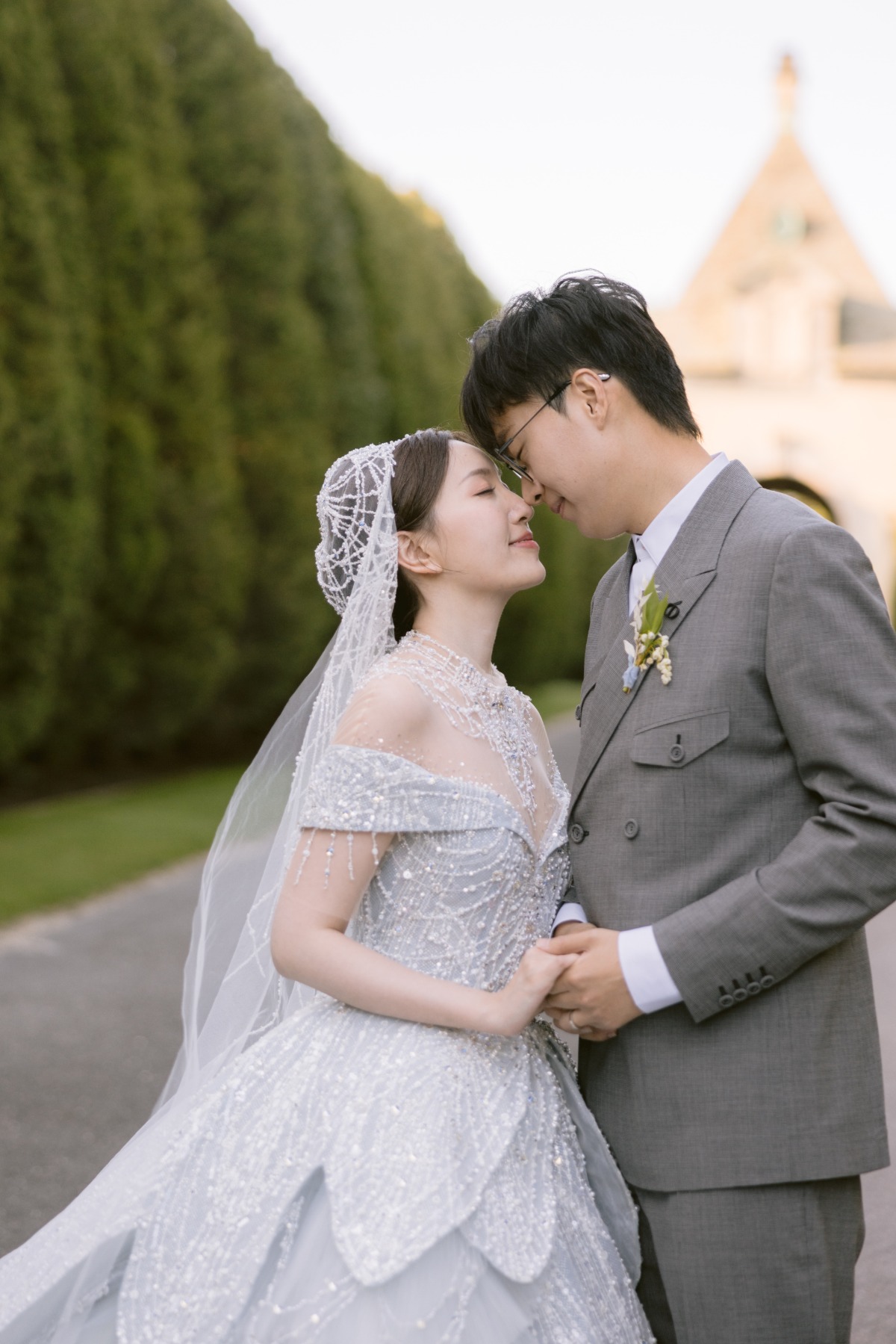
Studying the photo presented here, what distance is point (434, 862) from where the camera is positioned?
220cm

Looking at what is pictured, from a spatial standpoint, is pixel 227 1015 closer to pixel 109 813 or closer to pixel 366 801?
pixel 366 801

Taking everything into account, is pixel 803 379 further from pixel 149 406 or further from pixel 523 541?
pixel 523 541

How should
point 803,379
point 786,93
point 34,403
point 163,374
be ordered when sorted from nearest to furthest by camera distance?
point 34,403 → point 163,374 → point 803,379 → point 786,93

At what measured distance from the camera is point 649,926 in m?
1.94

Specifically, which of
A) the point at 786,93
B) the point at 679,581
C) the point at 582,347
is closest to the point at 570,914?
the point at 679,581

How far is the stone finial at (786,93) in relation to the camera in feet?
108

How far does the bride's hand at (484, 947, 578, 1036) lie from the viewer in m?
1.97

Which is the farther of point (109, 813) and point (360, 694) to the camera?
point (109, 813)

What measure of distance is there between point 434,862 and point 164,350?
10.6 meters

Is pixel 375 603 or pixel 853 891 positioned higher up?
pixel 375 603

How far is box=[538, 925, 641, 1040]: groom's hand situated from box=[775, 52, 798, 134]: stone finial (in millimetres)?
34661

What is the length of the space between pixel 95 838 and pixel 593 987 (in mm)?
7635

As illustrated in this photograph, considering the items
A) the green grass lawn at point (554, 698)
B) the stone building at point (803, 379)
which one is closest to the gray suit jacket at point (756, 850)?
the green grass lawn at point (554, 698)

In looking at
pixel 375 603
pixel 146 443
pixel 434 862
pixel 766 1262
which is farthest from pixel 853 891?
pixel 146 443
